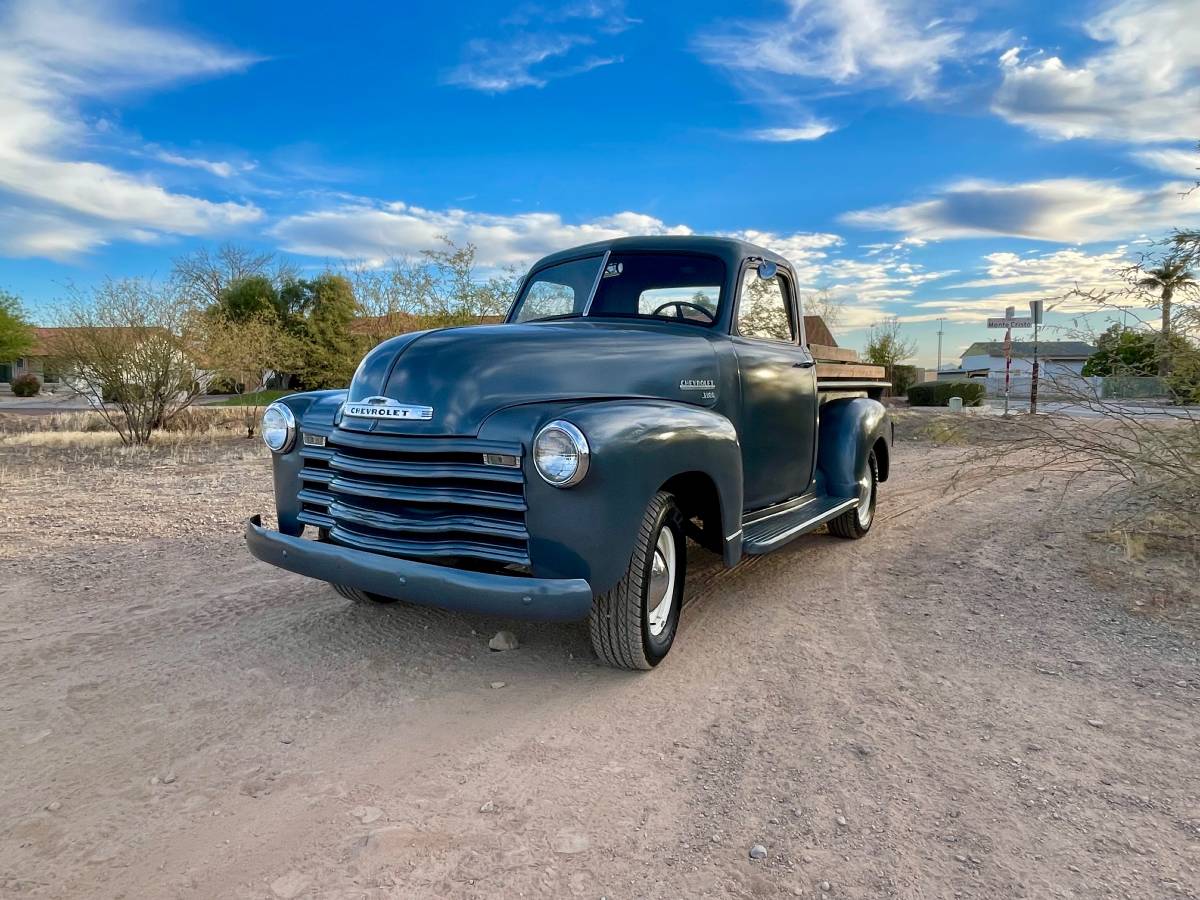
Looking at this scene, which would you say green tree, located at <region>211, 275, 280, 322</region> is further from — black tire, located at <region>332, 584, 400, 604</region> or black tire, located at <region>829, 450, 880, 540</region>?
black tire, located at <region>332, 584, 400, 604</region>

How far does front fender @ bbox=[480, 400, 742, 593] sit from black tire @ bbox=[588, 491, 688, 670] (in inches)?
4.3

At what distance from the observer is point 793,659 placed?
3594mm

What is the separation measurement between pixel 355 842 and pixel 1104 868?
211 centimetres

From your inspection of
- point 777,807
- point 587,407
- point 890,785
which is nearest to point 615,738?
point 777,807

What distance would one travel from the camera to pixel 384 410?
3.20 meters

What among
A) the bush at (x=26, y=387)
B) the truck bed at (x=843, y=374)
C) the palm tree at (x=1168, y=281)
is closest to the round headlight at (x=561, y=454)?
the truck bed at (x=843, y=374)

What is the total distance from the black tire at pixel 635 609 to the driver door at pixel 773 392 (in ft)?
3.64

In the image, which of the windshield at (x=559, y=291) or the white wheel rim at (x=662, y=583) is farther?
the windshield at (x=559, y=291)

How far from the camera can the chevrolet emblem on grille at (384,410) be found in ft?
10.2

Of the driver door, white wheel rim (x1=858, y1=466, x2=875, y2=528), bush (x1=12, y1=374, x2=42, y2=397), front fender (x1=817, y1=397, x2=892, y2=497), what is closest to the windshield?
the driver door

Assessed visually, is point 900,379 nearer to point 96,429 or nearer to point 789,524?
point 96,429

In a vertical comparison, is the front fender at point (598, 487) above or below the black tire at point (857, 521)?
above

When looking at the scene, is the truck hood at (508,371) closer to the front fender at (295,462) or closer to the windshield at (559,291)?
the front fender at (295,462)

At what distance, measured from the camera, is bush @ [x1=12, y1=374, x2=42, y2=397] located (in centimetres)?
3962
